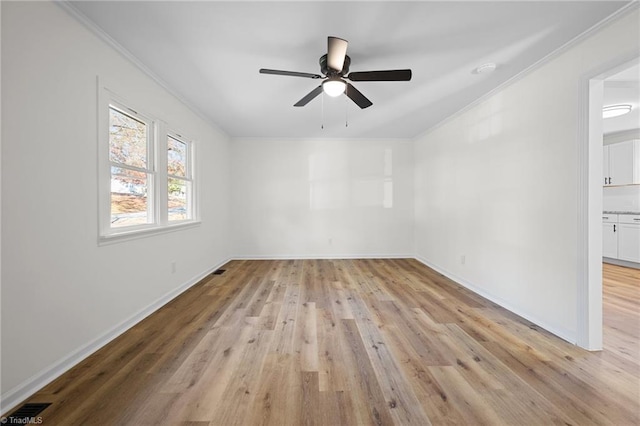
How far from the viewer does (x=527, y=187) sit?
2.61 meters

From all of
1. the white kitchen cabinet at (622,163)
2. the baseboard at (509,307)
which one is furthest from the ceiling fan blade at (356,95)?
the white kitchen cabinet at (622,163)

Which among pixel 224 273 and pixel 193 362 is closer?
pixel 193 362

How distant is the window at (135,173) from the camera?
214 cm

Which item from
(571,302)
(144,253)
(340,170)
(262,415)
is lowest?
(262,415)

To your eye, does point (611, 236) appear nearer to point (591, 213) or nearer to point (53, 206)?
point (591, 213)

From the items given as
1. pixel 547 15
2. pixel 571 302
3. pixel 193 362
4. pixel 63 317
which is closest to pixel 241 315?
pixel 193 362

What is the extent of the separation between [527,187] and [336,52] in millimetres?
2281

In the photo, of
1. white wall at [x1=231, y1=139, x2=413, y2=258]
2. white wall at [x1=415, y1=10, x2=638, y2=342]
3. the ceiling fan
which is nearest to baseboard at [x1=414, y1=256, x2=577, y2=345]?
white wall at [x1=415, y1=10, x2=638, y2=342]

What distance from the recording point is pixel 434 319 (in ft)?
8.46

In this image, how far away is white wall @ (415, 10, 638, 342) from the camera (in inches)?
85.1

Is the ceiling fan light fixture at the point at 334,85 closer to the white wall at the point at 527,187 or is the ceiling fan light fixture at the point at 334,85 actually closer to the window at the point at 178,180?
the white wall at the point at 527,187

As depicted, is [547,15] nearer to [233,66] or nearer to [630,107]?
[233,66]

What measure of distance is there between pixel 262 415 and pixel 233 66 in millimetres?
2795

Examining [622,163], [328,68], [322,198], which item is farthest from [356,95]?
[622,163]
